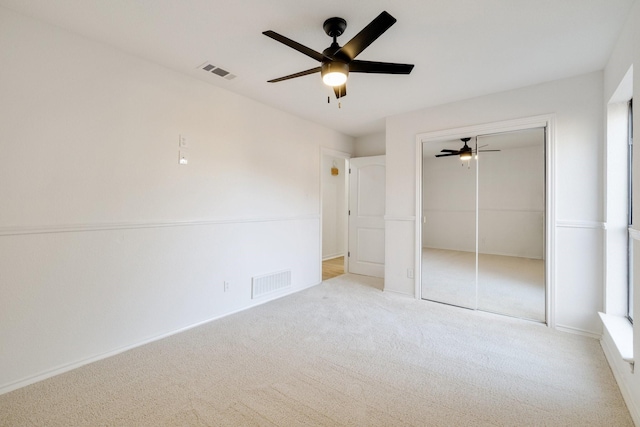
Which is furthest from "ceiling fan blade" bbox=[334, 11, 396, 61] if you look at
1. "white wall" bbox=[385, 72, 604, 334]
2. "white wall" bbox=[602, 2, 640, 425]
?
"white wall" bbox=[385, 72, 604, 334]

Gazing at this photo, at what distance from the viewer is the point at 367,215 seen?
5070 mm

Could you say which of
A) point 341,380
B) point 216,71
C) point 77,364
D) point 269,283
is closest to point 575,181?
point 341,380

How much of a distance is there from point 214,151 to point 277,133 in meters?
1.03

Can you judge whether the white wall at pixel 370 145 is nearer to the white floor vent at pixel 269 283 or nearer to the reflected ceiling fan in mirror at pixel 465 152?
the reflected ceiling fan in mirror at pixel 465 152

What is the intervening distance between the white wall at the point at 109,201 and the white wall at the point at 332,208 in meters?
3.37

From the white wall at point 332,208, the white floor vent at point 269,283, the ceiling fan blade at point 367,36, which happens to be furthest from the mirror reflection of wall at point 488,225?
the white wall at point 332,208

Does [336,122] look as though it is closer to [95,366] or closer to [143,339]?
[143,339]

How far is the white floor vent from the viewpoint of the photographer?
3.55m

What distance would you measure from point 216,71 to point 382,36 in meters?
1.62

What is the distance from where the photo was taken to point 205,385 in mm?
1949

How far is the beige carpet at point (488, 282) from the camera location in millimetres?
3111

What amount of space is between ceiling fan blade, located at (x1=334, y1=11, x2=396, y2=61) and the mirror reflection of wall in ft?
7.50

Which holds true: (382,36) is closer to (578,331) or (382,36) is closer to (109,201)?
(109,201)

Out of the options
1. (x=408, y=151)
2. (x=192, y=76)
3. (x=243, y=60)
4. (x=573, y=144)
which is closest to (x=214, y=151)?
(x=192, y=76)
